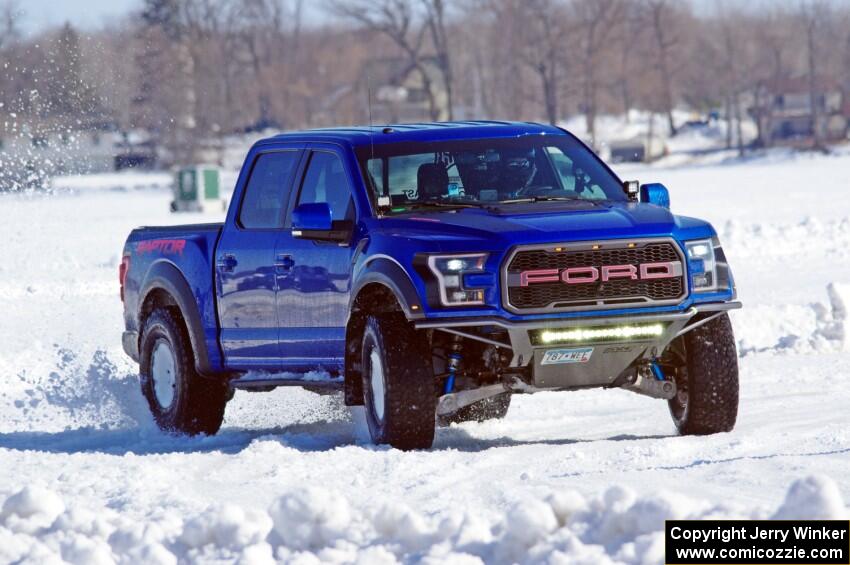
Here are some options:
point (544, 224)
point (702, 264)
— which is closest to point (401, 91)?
point (702, 264)

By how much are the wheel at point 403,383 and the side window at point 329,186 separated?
87cm

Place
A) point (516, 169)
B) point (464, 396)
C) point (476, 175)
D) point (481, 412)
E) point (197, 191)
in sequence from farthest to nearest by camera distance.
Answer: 1. point (197, 191)
2. point (481, 412)
3. point (516, 169)
4. point (476, 175)
5. point (464, 396)

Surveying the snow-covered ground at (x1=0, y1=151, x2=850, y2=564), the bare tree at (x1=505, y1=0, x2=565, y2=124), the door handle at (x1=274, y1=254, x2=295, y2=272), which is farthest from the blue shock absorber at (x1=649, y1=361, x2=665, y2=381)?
the bare tree at (x1=505, y1=0, x2=565, y2=124)

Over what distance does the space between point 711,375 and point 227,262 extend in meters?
2.77

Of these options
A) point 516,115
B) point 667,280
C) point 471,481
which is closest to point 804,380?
point 667,280

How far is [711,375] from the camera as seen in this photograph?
811 cm

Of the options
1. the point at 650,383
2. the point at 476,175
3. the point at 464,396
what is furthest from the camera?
the point at 476,175

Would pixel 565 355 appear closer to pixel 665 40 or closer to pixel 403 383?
pixel 403 383

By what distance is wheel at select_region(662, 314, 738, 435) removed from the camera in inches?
319

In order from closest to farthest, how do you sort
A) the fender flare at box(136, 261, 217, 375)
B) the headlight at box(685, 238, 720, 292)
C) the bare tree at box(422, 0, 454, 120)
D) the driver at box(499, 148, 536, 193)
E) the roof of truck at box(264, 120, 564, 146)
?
the headlight at box(685, 238, 720, 292) → the driver at box(499, 148, 536, 193) → the roof of truck at box(264, 120, 564, 146) → the fender flare at box(136, 261, 217, 375) → the bare tree at box(422, 0, 454, 120)

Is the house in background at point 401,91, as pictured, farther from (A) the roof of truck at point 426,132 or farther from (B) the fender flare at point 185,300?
(A) the roof of truck at point 426,132

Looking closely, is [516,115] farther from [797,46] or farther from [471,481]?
[471,481]

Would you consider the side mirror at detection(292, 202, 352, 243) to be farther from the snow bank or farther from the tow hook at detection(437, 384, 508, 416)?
the snow bank

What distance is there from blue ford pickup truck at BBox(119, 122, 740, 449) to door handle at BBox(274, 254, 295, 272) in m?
0.01
